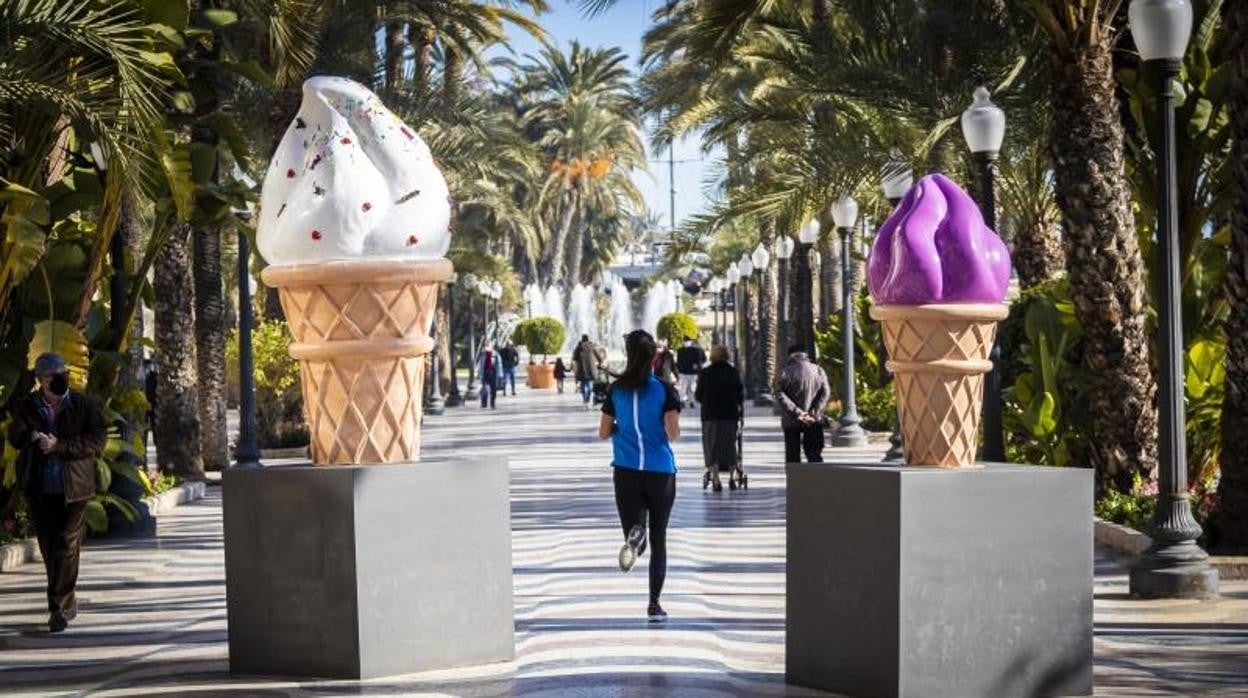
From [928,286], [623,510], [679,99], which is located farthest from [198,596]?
[679,99]

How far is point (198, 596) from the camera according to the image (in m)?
12.7

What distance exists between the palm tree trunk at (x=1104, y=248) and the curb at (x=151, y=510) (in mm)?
8514

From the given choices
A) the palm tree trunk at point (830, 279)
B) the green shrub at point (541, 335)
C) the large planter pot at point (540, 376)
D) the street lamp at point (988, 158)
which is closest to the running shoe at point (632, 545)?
the street lamp at point (988, 158)

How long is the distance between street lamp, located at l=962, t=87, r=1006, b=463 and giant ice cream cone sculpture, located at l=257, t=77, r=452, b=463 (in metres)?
7.50

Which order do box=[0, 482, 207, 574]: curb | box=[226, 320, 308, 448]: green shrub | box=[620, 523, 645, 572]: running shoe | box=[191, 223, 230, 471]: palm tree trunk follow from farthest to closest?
box=[226, 320, 308, 448]: green shrub, box=[191, 223, 230, 471]: palm tree trunk, box=[0, 482, 207, 574]: curb, box=[620, 523, 645, 572]: running shoe

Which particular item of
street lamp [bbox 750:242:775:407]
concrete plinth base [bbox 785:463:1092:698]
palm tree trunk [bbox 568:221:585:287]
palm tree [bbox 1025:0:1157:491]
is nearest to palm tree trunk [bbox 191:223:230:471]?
palm tree [bbox 1025:0:1157:491]

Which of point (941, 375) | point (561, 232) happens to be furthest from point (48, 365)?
point (561, 232)

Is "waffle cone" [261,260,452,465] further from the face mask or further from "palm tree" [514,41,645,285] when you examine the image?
"palm tree" [514,41,645,285]

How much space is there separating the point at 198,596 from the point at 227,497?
388 centimetres

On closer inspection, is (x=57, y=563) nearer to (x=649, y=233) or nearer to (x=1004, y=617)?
(x=1004, y=617)

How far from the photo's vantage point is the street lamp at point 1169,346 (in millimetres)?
11742

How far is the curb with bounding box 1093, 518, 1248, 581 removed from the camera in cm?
1266

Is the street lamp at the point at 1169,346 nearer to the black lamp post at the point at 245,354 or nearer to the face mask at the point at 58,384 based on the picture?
the face mask at the point at 58,384

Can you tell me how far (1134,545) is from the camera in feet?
45.9
